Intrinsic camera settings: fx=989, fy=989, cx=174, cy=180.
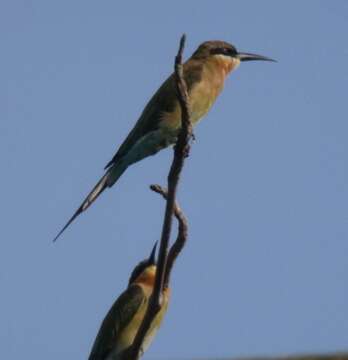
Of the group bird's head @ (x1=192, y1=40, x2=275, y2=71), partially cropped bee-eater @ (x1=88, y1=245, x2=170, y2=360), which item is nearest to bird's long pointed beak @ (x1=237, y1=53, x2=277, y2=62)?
bird's head @ (x1=192, y1=40, x2=275, y2=71)

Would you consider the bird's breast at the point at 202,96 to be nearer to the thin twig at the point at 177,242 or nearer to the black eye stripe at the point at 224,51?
the black eye stripe at the point at 224,51

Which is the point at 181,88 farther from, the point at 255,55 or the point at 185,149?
the point at 255,55

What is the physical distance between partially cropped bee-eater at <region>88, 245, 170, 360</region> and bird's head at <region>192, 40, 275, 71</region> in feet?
4.03

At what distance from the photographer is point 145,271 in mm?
5031

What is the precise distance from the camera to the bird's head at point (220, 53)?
510 cm

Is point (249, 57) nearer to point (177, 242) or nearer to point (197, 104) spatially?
point (197, 104)

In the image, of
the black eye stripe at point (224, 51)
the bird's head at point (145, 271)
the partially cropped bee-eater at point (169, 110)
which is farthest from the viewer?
the black eye stripe at point (224, 51)

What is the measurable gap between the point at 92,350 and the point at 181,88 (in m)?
1.92

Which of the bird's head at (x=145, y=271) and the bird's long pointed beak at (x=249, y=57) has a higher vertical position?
the bird's long pointed beak at (x=249, y=57)

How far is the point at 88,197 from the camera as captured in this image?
12.7 feet

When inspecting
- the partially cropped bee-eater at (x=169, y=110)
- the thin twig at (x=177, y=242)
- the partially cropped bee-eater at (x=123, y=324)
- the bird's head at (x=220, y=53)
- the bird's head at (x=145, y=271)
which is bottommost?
the partially cropped bee-eater at (x=123, y=324)

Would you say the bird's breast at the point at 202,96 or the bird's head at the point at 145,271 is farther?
the bird's head at the point at 145,271

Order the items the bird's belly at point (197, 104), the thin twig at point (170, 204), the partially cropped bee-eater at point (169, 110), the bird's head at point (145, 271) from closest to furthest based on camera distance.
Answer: the thin twig at point (170, 204)
the partially cropped bee-eater at point (169, 110)
the bird's belly at point (197, 104)
the bird's head at point (145, 271)

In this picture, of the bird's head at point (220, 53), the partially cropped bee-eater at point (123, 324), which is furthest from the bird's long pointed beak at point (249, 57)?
the partially cropped bee-eater at point (123, 324)
